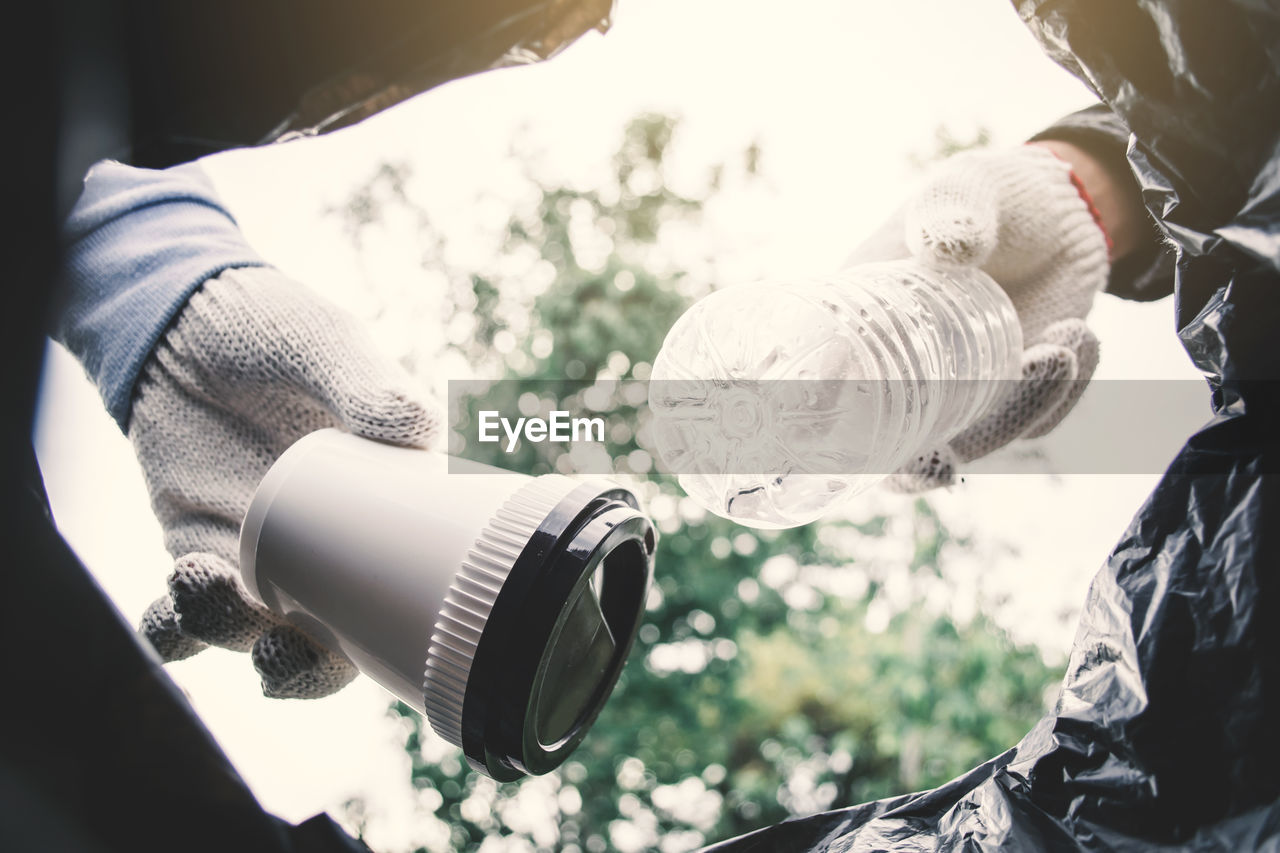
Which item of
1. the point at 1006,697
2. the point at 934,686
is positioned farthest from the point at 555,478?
the point at 1006,697

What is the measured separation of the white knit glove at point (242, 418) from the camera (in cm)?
51

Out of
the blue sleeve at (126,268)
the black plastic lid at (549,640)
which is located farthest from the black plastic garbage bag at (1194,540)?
the blue sleeve at (126,268)

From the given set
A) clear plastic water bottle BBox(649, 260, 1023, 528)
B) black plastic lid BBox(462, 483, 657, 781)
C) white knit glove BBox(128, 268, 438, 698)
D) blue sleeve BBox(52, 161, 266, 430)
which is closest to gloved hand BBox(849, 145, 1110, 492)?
clear plastic water bottle BBox(649, 260, 1023, 528)

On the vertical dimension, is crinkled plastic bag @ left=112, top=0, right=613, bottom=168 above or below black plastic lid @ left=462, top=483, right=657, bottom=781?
above

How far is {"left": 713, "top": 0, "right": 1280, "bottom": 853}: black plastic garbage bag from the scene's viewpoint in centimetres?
39

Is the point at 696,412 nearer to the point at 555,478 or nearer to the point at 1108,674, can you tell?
the point at 555,478

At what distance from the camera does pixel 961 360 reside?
1.92 ft

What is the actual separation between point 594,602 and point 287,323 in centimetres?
32

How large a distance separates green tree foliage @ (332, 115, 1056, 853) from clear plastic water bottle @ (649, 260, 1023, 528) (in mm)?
1694

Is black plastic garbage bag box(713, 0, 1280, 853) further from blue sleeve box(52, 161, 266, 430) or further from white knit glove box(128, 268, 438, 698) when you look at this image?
blue sleeve box(52, 161, 266, 430)

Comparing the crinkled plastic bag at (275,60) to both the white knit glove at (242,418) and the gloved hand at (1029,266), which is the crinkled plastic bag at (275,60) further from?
the gloved hand at (1029,266)

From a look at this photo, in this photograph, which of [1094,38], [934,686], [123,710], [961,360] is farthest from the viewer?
[934,686]

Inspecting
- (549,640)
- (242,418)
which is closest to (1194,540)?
(549,640)

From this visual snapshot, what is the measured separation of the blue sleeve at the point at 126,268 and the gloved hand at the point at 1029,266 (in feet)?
1.90
